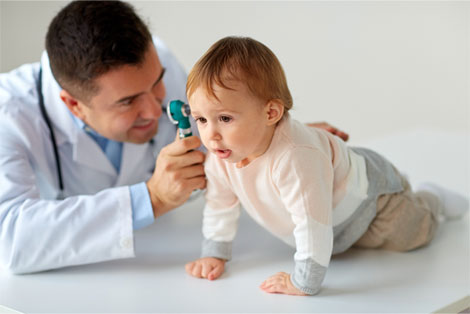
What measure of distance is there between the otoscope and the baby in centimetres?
8

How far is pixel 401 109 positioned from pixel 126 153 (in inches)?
52.3

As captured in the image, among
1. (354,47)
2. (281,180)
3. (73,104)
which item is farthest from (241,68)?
(354,47)

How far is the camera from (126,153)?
162cm

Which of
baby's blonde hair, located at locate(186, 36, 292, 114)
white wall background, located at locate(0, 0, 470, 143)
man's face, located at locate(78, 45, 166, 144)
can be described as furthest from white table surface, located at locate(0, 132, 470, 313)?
white wall background, located at locate(0, 0, 470, 143)

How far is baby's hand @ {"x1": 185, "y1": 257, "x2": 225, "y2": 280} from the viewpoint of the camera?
128 centimetres

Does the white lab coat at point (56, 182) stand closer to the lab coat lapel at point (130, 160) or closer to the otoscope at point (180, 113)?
Result: the lab coat lapel at point (130, 160)

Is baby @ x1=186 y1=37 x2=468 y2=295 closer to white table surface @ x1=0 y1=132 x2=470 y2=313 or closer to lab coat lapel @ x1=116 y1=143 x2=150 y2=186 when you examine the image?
white table surface @ x1=0 y1=132 x2=470 y2=313

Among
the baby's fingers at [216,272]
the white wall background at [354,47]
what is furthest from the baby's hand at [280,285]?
the white wall background at [354,47]

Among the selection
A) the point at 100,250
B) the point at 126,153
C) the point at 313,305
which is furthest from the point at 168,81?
the point at 313,305

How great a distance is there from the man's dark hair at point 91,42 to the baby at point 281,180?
36 cm

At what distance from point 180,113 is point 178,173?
138 mm

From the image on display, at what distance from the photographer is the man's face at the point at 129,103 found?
1.43 meters

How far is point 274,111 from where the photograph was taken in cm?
110

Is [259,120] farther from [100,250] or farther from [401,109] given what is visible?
[401,109]
